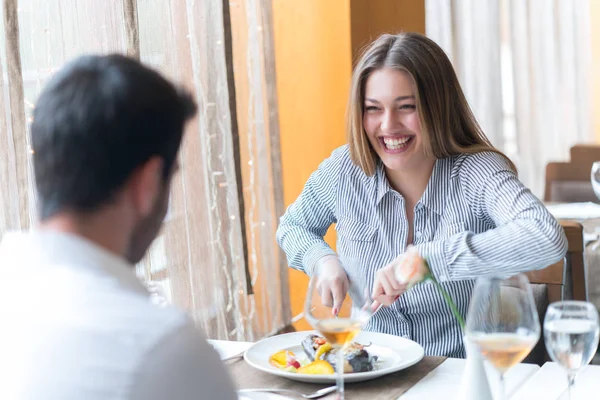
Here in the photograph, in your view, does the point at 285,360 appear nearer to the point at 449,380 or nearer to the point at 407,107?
the point at 449,380

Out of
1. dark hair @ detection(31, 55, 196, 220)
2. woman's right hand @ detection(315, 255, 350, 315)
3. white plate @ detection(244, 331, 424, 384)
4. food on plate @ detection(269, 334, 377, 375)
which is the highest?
dark hair @ detection(31, 55, 196, 220)

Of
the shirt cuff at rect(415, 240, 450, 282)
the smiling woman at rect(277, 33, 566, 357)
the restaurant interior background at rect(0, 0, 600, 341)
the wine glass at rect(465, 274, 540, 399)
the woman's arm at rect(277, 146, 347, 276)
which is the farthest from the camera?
the restaurant interior background at rect(0, 0, 600, 341)

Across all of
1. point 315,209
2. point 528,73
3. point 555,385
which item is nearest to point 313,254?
point 315,209

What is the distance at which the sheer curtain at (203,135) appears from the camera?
2.11 metres

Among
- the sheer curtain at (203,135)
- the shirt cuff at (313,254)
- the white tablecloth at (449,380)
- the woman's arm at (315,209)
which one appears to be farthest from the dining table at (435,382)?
the sheer curtain at (203,135)

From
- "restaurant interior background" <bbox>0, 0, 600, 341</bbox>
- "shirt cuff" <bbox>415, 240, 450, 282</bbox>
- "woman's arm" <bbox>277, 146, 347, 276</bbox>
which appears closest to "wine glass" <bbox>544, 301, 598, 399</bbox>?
"shirt cuff" <bbox>415, 240, 450, 282</bbox>

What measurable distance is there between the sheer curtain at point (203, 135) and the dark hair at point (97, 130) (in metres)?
1.43

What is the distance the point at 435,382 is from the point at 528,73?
5.04 meters

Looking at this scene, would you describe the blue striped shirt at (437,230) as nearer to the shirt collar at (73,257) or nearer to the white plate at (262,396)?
the white plate at (262,396)

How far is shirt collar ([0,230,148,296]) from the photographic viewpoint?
671 mm

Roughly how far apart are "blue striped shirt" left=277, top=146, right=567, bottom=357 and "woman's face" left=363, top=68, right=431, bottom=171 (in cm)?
8

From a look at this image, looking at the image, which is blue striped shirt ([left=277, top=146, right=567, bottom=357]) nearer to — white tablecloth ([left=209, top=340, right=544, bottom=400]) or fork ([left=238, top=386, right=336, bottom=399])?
white tablecloth ([left=209, top=340, right=544, bottom=400])

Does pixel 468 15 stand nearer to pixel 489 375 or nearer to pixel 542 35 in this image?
pixel 542 35

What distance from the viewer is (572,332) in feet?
3.72
